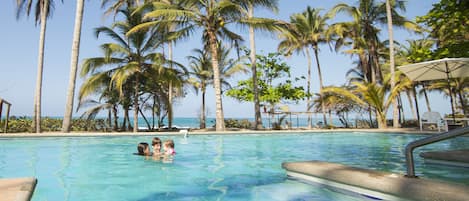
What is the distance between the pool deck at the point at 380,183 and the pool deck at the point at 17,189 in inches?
119

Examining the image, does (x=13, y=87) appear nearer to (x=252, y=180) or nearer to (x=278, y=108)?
(x=252, y=180)

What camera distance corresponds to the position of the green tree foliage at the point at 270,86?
21.9 m

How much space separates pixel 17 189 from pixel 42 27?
1528 centimetres

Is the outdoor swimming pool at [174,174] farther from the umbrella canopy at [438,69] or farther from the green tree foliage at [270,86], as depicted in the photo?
the green tree foliage at [270,86]

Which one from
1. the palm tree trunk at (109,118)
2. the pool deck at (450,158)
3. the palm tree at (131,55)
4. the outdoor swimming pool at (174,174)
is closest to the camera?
the outdoor swimming pool at (174,174)

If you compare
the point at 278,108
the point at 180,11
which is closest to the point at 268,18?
the point at 180,11

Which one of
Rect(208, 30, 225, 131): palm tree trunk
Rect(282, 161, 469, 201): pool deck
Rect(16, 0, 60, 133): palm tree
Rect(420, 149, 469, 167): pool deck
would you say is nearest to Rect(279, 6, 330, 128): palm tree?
Rect(208, 30, 225, 131): palm tree trunk

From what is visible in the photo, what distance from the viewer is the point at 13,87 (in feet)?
41.6

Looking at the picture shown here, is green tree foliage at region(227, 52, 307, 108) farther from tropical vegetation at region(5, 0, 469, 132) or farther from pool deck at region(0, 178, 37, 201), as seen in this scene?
pool deck at region(0, 178, 37, 201)

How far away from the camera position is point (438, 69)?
36.9 feet

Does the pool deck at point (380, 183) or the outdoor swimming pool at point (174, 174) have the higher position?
the pool deck at point (380, 183)

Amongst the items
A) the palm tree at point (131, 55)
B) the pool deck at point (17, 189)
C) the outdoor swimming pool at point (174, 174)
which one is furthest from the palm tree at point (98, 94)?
the pool deck at point (17, 189)

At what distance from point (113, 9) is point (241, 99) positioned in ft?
34.2

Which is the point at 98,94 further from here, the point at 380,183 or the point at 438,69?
the point at 380,183
